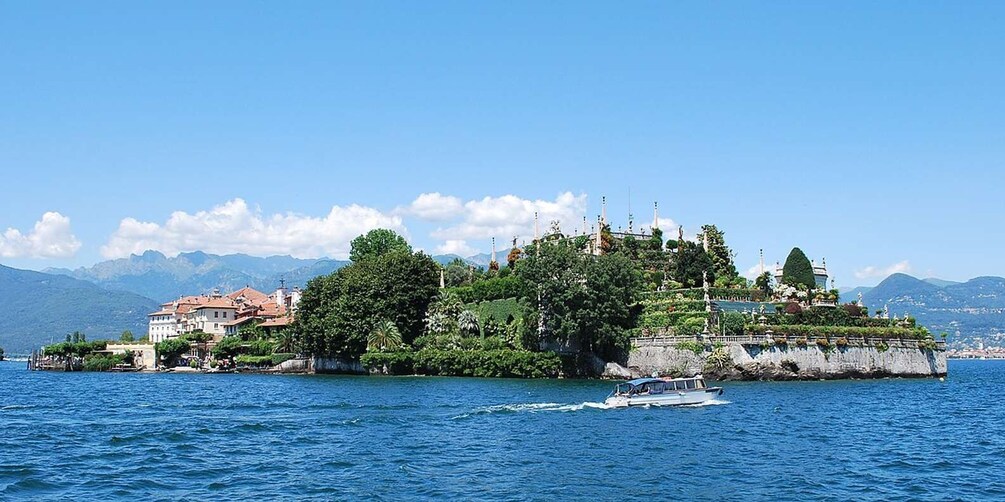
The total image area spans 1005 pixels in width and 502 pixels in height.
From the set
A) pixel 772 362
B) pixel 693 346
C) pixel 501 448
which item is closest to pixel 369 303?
pixel 693 346

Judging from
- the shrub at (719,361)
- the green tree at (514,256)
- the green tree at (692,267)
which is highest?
the green tree at (514,256)

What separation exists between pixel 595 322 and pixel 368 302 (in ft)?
105

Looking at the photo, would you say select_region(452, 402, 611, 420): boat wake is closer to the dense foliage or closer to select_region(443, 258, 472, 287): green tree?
the dense foliage

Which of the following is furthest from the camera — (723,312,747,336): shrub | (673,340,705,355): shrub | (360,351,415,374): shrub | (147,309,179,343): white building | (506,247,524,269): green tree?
(147,309,179,343): white building

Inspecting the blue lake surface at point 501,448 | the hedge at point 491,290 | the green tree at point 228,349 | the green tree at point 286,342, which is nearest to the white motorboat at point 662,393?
the blue lake surface at point 501,448

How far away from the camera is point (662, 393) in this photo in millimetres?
64875

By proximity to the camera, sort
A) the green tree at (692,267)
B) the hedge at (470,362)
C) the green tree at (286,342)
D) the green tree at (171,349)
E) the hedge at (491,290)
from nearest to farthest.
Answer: the hedge at (470,362) → the green tree at (692,267) → the hedge at (491,290) → the green tree at (286,342) → the green tree at (171,349)

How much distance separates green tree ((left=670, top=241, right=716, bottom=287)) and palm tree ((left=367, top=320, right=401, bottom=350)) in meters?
31.7

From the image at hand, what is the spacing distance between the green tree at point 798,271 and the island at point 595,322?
0.16 metres

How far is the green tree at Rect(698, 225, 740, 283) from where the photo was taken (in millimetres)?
119406

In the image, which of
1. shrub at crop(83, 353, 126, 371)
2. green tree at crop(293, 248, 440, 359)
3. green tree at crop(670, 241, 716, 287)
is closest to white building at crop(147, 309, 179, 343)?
shrub at crop(83, 353, 126, 371)

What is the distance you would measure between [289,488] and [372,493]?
3093mm

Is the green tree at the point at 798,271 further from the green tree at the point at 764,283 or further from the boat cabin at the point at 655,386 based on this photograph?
the boat cabin at the point at 655,386

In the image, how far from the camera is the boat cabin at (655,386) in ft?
211
